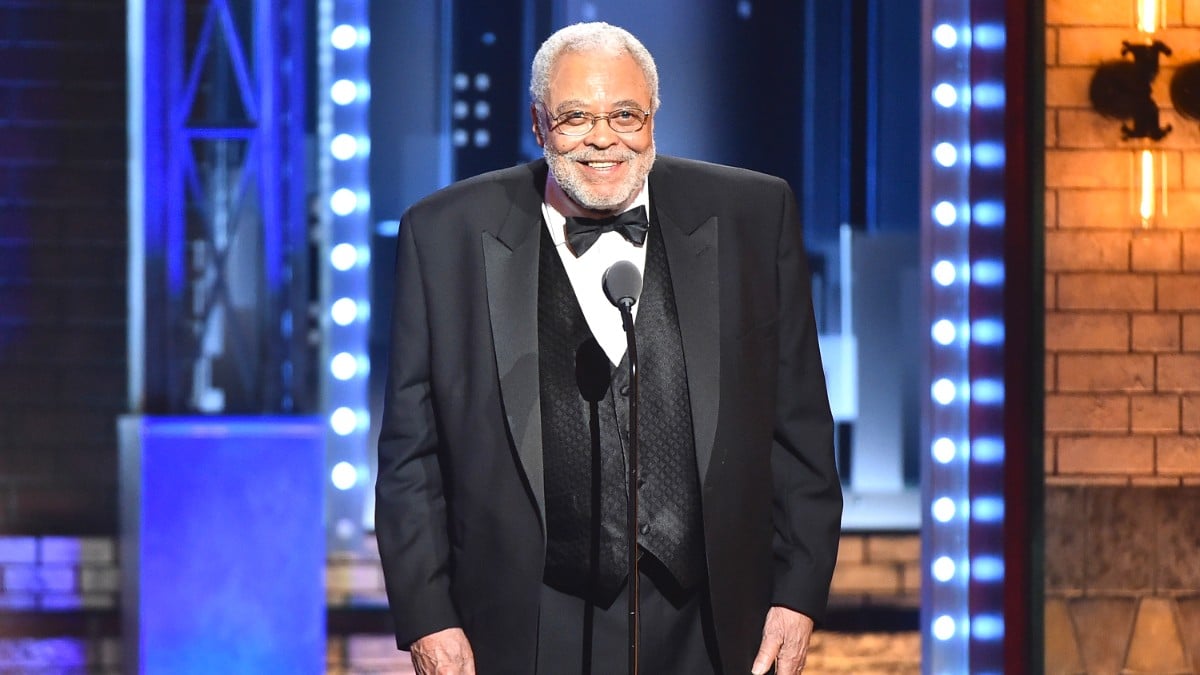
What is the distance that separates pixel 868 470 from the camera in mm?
3979

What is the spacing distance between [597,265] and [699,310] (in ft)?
0.50

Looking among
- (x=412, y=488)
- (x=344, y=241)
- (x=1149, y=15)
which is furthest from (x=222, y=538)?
(x=1149, y=15)

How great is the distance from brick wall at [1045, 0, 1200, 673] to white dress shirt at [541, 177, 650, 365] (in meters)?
1.99

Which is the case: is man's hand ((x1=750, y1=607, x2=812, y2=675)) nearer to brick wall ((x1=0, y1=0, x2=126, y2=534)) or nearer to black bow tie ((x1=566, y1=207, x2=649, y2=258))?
black bow tie ((x1=566, y1=207, x2=649, y2=258))

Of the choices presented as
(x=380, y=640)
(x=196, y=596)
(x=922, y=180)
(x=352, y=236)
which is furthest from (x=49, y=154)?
(x=922, y=180)

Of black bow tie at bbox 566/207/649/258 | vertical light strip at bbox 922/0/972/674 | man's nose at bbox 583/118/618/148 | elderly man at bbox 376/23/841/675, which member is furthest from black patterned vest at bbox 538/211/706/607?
vertical light strip at bbox 922/0/972/674

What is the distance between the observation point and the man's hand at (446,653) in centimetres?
186

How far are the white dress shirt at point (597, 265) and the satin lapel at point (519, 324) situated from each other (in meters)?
0.04

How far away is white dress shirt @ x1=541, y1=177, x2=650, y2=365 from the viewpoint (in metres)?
1.86

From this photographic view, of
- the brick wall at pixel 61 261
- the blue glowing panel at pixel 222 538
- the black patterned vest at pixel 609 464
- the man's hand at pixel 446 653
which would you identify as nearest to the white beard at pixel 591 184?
the black patterned vest at pixel 609 464

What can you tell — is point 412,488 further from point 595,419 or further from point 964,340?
point 964,340

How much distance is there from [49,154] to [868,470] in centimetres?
246

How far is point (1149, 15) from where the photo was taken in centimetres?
359

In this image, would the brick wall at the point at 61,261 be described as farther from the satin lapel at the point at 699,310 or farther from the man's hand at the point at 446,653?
the satin lapel at the point at 699,310
